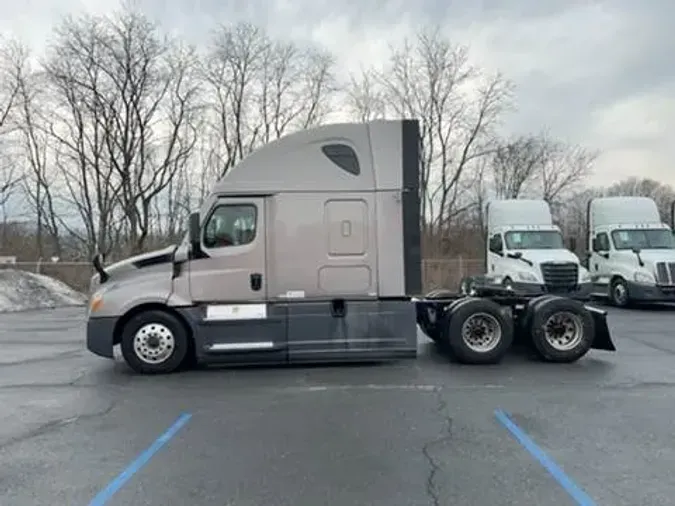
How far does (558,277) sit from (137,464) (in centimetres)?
1676

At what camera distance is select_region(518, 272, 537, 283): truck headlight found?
2005cm

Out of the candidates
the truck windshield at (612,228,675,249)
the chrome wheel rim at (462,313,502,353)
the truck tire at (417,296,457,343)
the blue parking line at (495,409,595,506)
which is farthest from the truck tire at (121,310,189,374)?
the truck windshield at (612,228,675,249)

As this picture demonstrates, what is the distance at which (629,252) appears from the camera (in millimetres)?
21719

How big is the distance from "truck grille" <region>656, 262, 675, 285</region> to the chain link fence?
31.1 ft

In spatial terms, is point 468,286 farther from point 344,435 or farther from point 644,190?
point 644,190

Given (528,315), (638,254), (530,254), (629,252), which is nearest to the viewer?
(528,315)

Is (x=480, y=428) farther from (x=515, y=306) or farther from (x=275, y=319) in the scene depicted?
(x=515, y=306)

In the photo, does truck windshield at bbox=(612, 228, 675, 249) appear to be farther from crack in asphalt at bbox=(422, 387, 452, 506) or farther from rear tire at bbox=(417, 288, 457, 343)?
crack in asphalt at bbox=(422, 387, 452, 506)

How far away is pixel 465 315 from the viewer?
406 inches

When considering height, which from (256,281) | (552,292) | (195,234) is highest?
(195,234)

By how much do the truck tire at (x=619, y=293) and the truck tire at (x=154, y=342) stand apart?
16612 millimetres

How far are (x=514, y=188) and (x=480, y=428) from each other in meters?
50.5

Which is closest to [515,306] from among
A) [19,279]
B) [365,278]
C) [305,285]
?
[365,278]

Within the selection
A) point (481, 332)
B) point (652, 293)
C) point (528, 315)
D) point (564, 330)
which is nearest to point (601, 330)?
point (564, 330)
